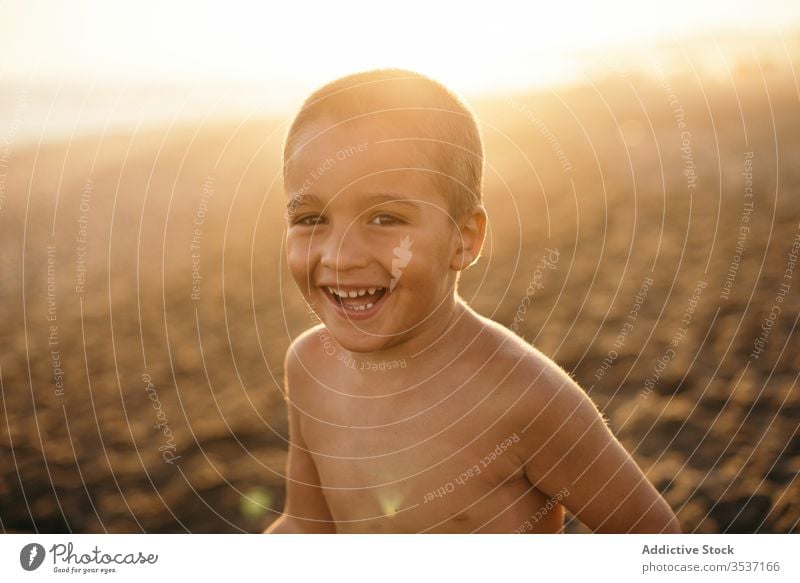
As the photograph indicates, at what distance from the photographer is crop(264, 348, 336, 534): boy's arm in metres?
1.21

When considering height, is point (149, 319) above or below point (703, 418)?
below

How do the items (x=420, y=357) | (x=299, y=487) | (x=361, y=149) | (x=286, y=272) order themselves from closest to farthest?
(x=361, y=149), (x=420, y=357), (x=299, y=487), (x=286, y=272)

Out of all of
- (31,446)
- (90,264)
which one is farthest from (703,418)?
(90,264)

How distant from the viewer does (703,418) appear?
200 cm

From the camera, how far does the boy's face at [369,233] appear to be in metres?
0.95

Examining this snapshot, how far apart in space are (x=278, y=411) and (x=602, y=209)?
1701 millimetres

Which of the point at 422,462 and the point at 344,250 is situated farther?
the point at 422,462

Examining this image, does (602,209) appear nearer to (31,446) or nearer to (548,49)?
(548,49)

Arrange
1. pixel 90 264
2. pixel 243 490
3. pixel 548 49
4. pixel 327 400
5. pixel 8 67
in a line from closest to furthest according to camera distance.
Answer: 1. pixel 327 400
2. pixel 8 67
3. pixel 548 49
4. pixel 243 490
5. pixel 90 264

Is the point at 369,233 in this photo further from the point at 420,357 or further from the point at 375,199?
the point at 420,357
